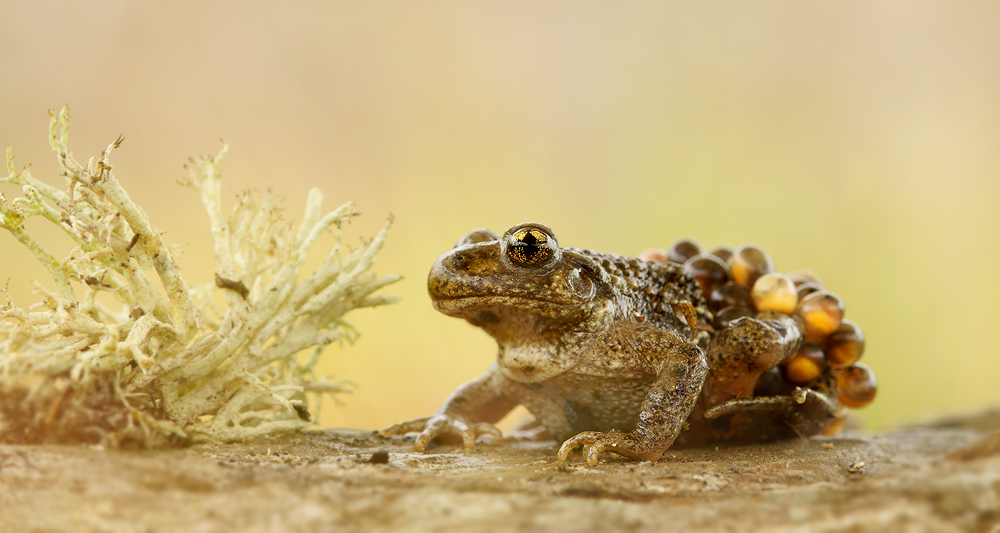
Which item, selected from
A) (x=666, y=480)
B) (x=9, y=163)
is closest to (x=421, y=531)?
(x=666, y=480)

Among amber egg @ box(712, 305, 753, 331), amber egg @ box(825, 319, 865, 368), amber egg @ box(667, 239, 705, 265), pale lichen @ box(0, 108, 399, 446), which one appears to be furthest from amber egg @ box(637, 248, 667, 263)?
pale lichen @ box(0, 108, 399, 446)

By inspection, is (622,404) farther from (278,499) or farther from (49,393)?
(49,393)

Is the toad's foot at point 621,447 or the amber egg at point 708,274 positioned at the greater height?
the amber egg at point 708,274

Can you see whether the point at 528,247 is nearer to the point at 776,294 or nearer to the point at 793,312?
the point at 776,294

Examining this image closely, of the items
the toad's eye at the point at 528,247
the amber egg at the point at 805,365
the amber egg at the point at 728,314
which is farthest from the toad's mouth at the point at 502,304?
the amber egg at the point at 805,365

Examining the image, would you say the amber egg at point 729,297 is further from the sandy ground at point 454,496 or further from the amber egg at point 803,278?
the sandy ground at point 454,496

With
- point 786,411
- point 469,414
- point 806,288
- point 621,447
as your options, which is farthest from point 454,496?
point 806,288
